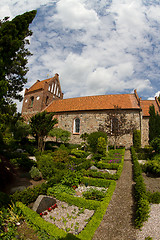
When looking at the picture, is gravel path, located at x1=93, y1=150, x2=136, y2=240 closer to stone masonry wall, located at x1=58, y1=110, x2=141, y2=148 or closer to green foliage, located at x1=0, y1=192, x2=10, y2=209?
green foliage, located at x1=0, y1=192, x2=10, y2=209

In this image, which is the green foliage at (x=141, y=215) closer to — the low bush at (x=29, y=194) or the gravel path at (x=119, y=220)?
the gravel path at (x=119, y=220)

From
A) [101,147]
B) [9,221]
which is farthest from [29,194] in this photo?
[101,147]

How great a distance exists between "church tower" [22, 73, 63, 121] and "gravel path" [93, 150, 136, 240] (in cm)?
2152

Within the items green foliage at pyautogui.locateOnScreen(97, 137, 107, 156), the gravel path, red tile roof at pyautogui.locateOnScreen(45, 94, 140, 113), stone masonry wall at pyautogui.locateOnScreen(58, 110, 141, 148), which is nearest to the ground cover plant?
the gravel path

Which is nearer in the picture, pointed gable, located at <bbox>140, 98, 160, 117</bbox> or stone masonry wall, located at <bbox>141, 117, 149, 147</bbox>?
stone masonry wall, located at <bbox>141, 117, 149, 147</bbox>

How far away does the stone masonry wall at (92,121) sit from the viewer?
62.6 feet

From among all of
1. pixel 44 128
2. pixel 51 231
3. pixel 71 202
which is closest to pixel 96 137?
pixel 44 128

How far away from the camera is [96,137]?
48.2 ft

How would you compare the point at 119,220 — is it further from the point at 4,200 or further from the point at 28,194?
the point at 4,200

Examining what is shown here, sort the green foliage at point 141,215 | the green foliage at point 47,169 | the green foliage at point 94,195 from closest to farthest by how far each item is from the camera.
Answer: the green foliage at point 141,215, the green foliage at point 94,195, the green foliage at point 47,169

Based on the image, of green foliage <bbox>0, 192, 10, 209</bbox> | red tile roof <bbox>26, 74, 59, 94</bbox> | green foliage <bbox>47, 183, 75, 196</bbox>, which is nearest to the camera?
green foliage <bbox>0, 192, 10, 209</bbox>

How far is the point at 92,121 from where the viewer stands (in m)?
21.0

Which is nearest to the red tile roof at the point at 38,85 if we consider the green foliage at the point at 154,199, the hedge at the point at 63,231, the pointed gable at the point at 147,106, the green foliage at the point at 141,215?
the pointed gable at the point at 147,106

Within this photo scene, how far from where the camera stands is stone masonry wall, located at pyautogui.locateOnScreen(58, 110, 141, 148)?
1909cm
